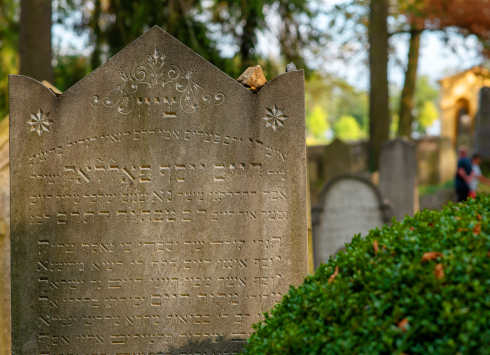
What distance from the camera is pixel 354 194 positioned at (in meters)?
8.16

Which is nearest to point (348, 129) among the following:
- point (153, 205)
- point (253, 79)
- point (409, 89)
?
point (409, 89)

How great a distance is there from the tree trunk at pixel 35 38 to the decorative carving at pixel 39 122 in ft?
14.2

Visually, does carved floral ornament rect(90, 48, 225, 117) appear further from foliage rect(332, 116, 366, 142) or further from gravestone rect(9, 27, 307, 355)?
foliage rect(332, 116, 366, 142)

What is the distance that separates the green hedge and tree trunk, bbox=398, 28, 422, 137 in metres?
15.1

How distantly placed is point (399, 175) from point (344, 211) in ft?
11.6

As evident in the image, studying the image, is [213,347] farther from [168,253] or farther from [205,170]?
[205,170]

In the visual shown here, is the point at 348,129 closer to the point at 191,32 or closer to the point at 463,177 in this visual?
the point at 463,177

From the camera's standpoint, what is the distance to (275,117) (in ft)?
11.2

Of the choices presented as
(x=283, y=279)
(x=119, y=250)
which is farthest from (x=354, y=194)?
(x=119, y=250)

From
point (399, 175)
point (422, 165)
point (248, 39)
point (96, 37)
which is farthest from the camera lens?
point (422, 165)

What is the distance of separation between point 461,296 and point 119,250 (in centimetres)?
241

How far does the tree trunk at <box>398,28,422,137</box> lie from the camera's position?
1677 cm

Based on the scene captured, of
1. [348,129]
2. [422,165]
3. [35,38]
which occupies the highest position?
[348,129]

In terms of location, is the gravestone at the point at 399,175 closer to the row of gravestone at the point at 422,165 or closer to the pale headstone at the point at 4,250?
the row of gravestone at the point at 422,165
